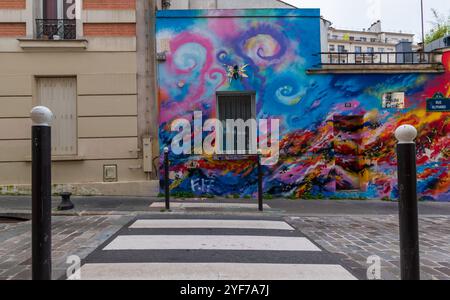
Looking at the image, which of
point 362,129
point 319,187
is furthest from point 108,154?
point 362,129

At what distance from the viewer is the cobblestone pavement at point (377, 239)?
14.1ft

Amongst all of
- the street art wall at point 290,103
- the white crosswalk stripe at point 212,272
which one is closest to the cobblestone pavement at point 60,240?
the white crosswalk stripe at point 212,272

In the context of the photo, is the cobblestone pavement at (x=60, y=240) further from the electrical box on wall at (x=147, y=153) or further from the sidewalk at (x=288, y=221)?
the electrical box on wall at (x=147, y=153)

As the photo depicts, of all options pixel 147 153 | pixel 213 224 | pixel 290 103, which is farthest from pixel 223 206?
pixel 290 103

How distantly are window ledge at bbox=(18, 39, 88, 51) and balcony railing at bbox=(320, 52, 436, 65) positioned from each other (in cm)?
617

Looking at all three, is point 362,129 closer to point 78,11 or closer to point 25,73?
point 78,11

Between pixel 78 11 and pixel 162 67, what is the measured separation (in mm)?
2494

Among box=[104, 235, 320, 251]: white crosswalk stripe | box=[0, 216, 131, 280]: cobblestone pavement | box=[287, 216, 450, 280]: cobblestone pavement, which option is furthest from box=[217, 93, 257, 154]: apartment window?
box=[104, 235, 320, 251]: white crosswalk stripe

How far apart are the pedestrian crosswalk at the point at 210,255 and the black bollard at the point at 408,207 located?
0.89 m

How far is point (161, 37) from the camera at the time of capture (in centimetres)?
1014

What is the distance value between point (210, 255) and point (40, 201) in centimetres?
216

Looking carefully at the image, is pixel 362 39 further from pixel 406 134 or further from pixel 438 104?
pixel 406 134

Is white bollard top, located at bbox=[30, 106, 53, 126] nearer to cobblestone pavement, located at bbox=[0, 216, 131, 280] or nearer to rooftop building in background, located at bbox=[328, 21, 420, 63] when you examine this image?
cobblestone pavement, located at bbox=[0, 216, 131, 280]

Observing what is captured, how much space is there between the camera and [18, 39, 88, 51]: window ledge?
31.8 feet
